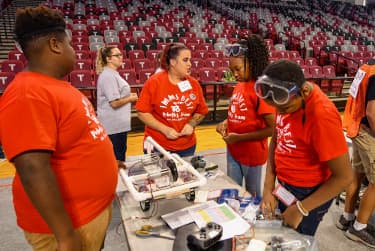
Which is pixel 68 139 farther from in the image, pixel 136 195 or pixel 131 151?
pixel 131 151

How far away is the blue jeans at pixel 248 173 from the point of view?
221cm

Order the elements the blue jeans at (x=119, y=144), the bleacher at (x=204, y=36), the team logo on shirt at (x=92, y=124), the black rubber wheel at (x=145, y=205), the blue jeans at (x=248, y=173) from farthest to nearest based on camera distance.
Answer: the bleacher at (x=204, y=36)
the blue jeans at (x=119, y=144)
the blue jeans at (x=248, y=173)
the black rubber wheel at (x=145, y=205)
the team logo on shirt at (x=92, y=124)

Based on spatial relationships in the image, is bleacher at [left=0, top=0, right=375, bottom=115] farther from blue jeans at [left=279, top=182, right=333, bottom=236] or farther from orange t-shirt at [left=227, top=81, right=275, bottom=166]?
blue jeans at [left=279, top=182, right=333, bottom=236]

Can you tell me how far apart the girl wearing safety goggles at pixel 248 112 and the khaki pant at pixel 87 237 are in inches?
42.1

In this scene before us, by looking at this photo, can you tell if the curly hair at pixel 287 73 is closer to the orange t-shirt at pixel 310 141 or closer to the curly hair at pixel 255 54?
the orange t-shirt at pixel 310 141

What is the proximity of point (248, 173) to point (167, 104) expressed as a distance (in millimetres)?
757

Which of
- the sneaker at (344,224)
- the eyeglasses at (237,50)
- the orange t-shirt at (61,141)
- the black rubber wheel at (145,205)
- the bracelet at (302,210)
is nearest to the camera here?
the orange t-shirt at (61,141)

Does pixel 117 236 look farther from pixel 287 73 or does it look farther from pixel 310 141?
pixel 287 73

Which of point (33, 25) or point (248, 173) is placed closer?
point (33, 25)

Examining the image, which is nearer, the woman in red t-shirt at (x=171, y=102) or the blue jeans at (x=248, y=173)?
the blue jeans at (x=248, y=173)

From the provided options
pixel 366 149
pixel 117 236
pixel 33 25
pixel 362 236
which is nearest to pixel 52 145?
pixel 33 25

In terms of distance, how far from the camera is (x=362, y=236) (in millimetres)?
2453

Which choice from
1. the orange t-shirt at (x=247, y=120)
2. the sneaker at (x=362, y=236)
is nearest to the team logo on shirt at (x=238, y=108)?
the orange t-shirt at (x=247, y=120)

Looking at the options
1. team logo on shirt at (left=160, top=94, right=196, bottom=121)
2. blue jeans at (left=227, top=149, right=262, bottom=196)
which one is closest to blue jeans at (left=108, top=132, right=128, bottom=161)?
team logo on shirt at (left=160, top=94, right=196, bottom=121)
